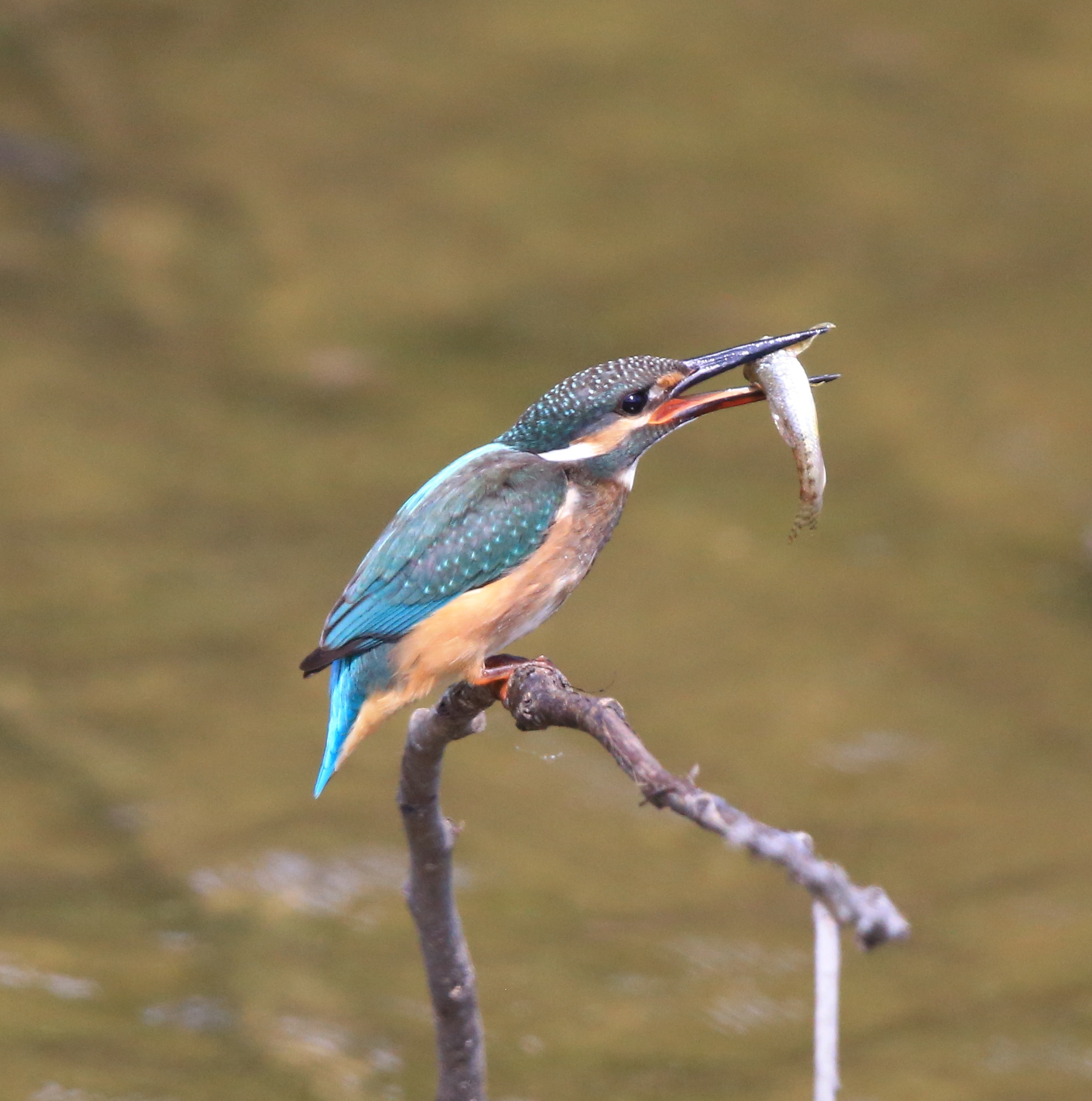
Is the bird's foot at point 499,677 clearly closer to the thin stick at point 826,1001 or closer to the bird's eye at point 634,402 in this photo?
the bird's eye at point 634,402

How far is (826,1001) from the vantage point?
109 centimetres

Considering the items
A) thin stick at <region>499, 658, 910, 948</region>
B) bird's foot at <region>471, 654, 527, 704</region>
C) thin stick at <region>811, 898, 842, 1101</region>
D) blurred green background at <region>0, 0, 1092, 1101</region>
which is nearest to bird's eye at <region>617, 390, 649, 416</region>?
bird's foot at <region>471, 654, 527, 704</region>

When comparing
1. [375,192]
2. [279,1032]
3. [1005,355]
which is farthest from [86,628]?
[1005,355]

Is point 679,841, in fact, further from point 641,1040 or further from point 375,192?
point 375,192

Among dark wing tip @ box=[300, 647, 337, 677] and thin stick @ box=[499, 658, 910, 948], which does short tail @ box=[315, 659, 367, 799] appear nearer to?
dark wing tip @ box=[300, 647, 337, 677]

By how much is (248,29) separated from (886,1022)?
400 centimetres

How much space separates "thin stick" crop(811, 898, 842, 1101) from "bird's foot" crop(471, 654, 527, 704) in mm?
697

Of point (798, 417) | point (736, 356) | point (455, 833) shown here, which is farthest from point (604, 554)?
point (798, 417)

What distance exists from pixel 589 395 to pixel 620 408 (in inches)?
1.7

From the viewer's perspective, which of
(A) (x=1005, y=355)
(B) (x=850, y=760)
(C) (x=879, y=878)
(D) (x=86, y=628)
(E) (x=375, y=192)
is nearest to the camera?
(C) (x=879, y=878)

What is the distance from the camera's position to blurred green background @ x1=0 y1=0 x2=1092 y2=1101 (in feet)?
9.91

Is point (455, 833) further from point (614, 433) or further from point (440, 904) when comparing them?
point (614, 433)

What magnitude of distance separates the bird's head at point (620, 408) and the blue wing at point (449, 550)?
50 mm

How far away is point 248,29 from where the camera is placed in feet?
17.8
